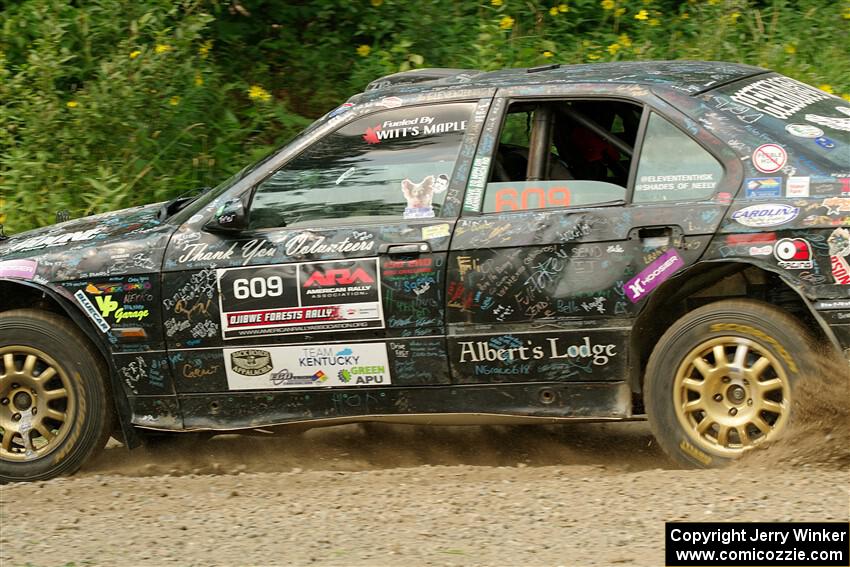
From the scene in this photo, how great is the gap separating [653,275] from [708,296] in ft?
1.02

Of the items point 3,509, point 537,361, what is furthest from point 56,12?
point 537,361

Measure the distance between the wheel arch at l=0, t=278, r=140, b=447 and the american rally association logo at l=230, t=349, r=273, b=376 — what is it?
1.98 ft

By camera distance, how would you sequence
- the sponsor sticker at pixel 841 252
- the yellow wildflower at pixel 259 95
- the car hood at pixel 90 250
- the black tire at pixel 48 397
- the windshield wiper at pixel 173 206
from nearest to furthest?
the sponsor sticker at pixel 841 252
the car hood at pixel 90 250
the black tire at pixel 48 397
the windshield wiper at pixel 173 206
the yellow wildflower at pixel 259 95

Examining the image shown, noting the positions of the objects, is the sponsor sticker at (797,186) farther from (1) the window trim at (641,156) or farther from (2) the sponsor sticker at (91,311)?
(2) the sponsor sticker at (91,311)

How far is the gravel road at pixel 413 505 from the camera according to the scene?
4.10 metres

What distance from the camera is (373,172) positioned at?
521cm

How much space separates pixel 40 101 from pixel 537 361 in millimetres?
4746

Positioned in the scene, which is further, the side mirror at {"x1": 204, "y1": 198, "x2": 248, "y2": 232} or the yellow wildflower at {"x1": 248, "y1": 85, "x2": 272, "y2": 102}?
the yellow wildflower at {"x1": 248, "y1": 85, "x2": 272, "y2": 102}

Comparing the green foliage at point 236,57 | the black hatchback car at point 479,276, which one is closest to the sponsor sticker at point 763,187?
the black hatchback car at point 479,276

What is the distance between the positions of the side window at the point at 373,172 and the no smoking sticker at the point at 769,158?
1.23m

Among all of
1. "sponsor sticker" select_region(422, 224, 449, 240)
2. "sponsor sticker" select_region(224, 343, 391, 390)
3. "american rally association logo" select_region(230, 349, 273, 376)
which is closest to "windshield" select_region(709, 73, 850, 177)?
"sponsor sticker" select_region(422, 224, 449, 240)

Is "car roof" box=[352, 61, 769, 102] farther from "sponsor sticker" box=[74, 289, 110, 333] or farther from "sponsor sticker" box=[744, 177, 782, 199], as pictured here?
"sponsor sticker" box=[74, 289, 110, 333]

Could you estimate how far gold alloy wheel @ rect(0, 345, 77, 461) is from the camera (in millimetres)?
5535

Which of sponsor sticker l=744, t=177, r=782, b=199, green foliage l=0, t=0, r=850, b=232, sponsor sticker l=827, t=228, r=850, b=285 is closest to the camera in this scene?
sponsor sticker l=827, t=228, r=850, b=285
